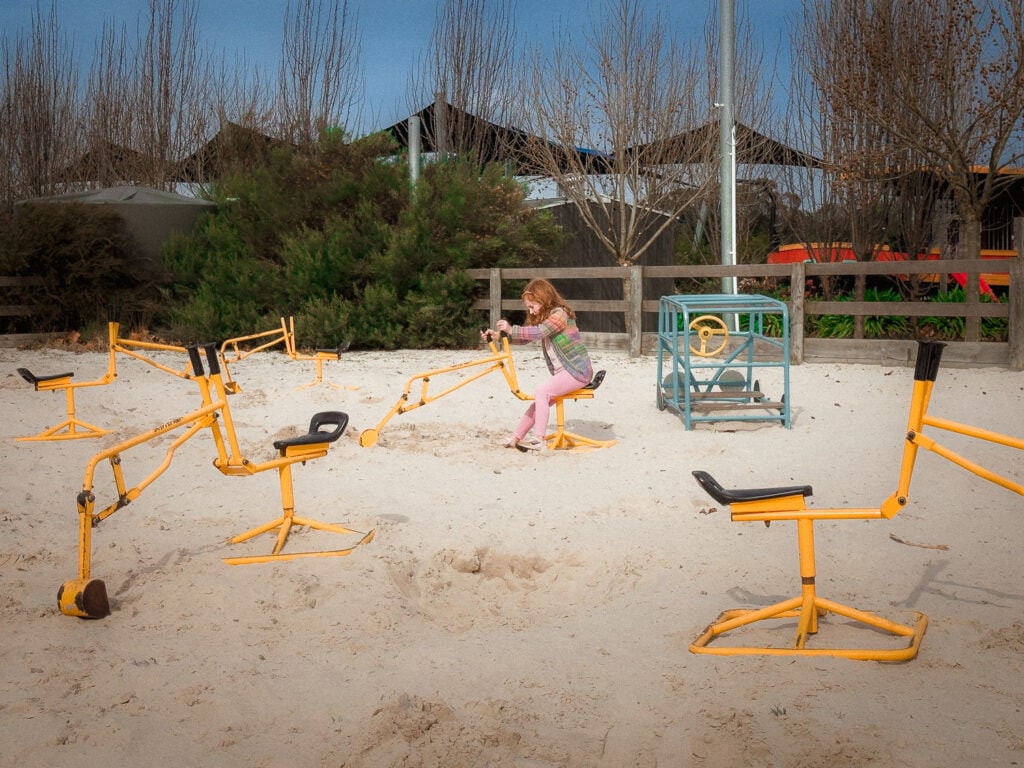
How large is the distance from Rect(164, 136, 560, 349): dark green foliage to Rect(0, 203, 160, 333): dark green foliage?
749 mm

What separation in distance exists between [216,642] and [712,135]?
559 inches

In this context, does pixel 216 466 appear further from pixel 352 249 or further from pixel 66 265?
pixel 66 265

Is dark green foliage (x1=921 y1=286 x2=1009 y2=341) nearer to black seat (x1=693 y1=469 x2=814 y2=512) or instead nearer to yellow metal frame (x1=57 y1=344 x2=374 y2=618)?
yellow metal frame (x1=57 y1=344 x2=374 y2=618)

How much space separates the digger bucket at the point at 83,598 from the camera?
3967 mm

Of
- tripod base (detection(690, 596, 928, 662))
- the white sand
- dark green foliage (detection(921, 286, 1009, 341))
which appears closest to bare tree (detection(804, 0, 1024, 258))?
dark green foliage (detection(921, 286, 1009, 341))

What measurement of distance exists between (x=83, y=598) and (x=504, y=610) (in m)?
1.58

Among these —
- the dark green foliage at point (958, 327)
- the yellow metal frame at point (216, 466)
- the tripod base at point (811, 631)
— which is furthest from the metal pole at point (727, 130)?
the tripod base at point (811, 631)

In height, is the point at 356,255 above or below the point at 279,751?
above

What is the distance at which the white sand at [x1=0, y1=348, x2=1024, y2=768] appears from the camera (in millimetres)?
3020

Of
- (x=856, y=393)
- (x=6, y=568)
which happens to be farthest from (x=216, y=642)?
(x=856, y=393)

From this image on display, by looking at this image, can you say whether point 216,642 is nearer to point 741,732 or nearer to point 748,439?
point 741,732

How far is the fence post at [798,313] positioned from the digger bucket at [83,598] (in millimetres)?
8626

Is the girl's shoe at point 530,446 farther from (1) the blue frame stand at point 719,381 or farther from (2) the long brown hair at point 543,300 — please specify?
(1) the blue frame stand at point 719,381

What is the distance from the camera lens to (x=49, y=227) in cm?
1410
